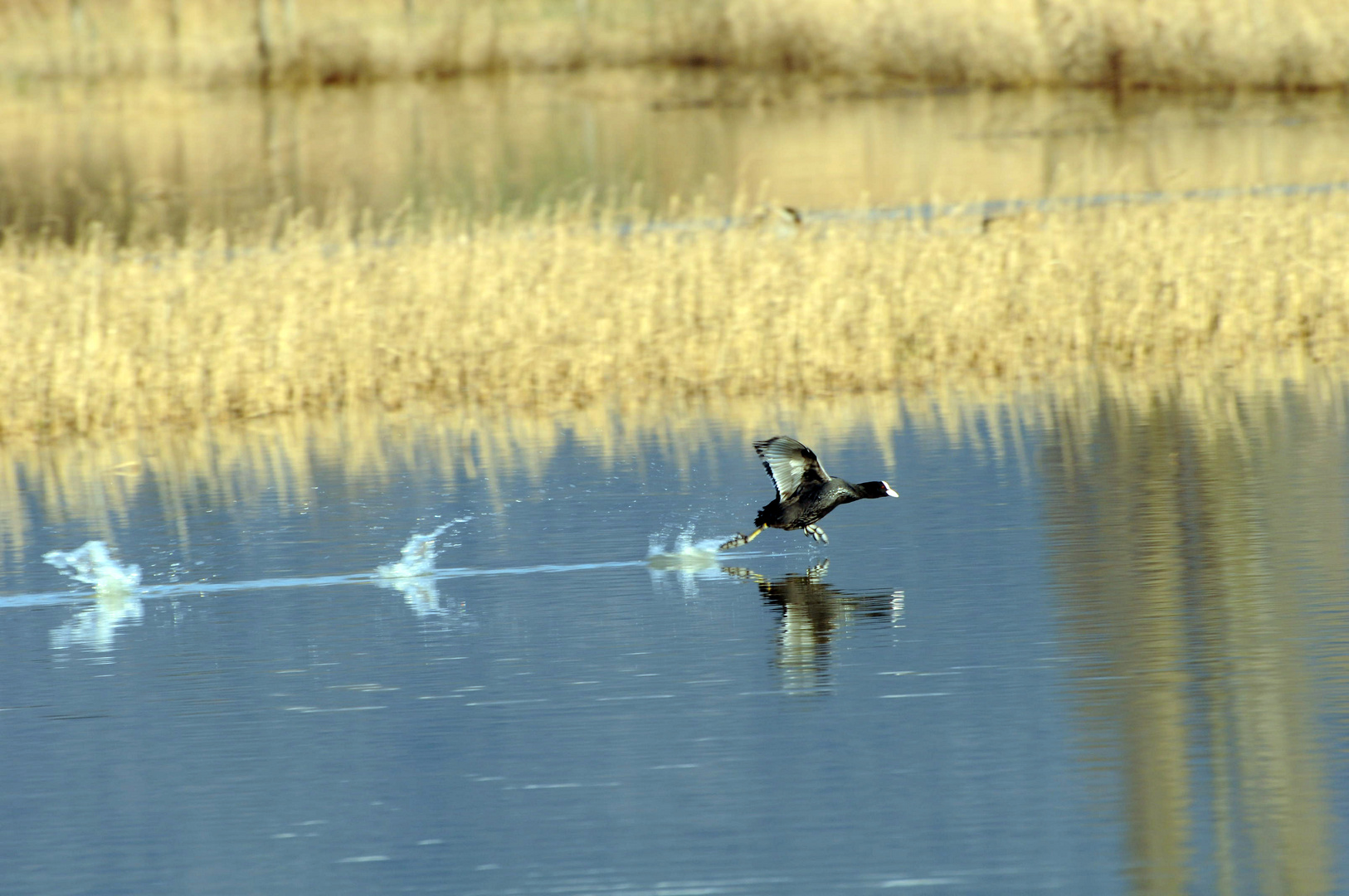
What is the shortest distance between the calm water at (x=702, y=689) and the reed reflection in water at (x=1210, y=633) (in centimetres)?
2

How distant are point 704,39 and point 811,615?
180ft

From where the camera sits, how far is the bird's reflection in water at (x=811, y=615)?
855cm

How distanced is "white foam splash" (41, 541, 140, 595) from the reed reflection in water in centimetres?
441

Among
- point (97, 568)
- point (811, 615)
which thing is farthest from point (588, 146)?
point (811, 615)

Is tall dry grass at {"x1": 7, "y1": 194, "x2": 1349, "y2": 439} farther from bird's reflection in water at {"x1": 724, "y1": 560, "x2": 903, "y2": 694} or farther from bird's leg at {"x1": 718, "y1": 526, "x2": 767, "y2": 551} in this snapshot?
bird's reflection in water at {"x1": 724, "y1": 560, "x2": 903, "y2": 694}

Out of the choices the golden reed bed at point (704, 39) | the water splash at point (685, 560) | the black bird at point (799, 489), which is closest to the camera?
the black bird at point (799, 489)

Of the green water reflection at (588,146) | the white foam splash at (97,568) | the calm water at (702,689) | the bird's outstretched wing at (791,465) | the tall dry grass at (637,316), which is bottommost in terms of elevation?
the calm water at (702,689)

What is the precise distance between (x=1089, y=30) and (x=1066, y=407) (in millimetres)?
44629

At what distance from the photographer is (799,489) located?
10250 millimetres

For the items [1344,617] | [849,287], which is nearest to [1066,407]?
[849,287]

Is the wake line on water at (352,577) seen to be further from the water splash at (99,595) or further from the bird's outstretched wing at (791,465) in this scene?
the bird's outstretched wing at (791,465)

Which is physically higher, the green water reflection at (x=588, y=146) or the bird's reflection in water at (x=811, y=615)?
the green water reflection at (x=588, y=146)

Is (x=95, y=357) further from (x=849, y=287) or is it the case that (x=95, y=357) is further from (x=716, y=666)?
(x=716, y=666)

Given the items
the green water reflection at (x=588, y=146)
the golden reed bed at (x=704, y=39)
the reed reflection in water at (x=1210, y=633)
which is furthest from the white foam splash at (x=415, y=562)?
the golden reed bed at (x=704, y=39)
